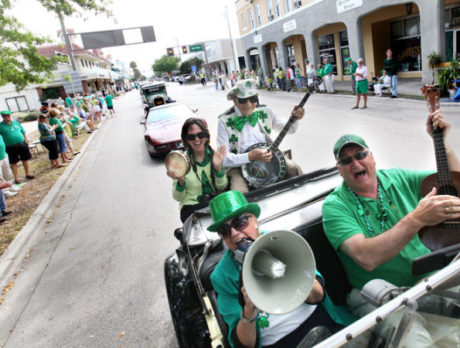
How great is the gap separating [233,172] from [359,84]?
31.7 feet

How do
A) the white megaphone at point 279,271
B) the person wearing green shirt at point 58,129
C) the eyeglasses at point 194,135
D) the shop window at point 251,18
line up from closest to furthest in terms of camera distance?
the white megaphone at point 279,271 → the eyeglasses at point 194,135 → the person wearing green shirt at point 58,129 → the shop window at point 251,18

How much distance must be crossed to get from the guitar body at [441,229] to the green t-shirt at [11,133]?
32.8ft

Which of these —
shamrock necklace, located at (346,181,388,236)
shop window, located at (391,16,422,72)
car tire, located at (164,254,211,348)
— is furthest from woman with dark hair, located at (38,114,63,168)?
shop window, located at (391,16,422,72)

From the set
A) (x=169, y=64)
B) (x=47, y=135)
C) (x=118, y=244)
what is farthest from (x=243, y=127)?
(x=169, y=64)

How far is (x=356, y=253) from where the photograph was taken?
1.93 metres

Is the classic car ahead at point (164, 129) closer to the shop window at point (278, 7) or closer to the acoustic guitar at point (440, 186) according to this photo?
the acoustic guitar at point (440, 186)

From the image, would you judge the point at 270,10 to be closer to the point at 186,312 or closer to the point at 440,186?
the point at 440,186

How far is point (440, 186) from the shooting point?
7.02 ft

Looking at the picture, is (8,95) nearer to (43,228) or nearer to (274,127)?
(43,228)

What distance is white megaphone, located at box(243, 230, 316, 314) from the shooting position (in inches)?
54.5

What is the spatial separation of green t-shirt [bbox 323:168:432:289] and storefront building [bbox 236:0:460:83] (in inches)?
539

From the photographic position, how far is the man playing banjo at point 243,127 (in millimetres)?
3631

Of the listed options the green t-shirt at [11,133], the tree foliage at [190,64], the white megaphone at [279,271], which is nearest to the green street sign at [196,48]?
the tree foliage at [190,64]

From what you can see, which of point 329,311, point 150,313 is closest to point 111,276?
point 150,313
